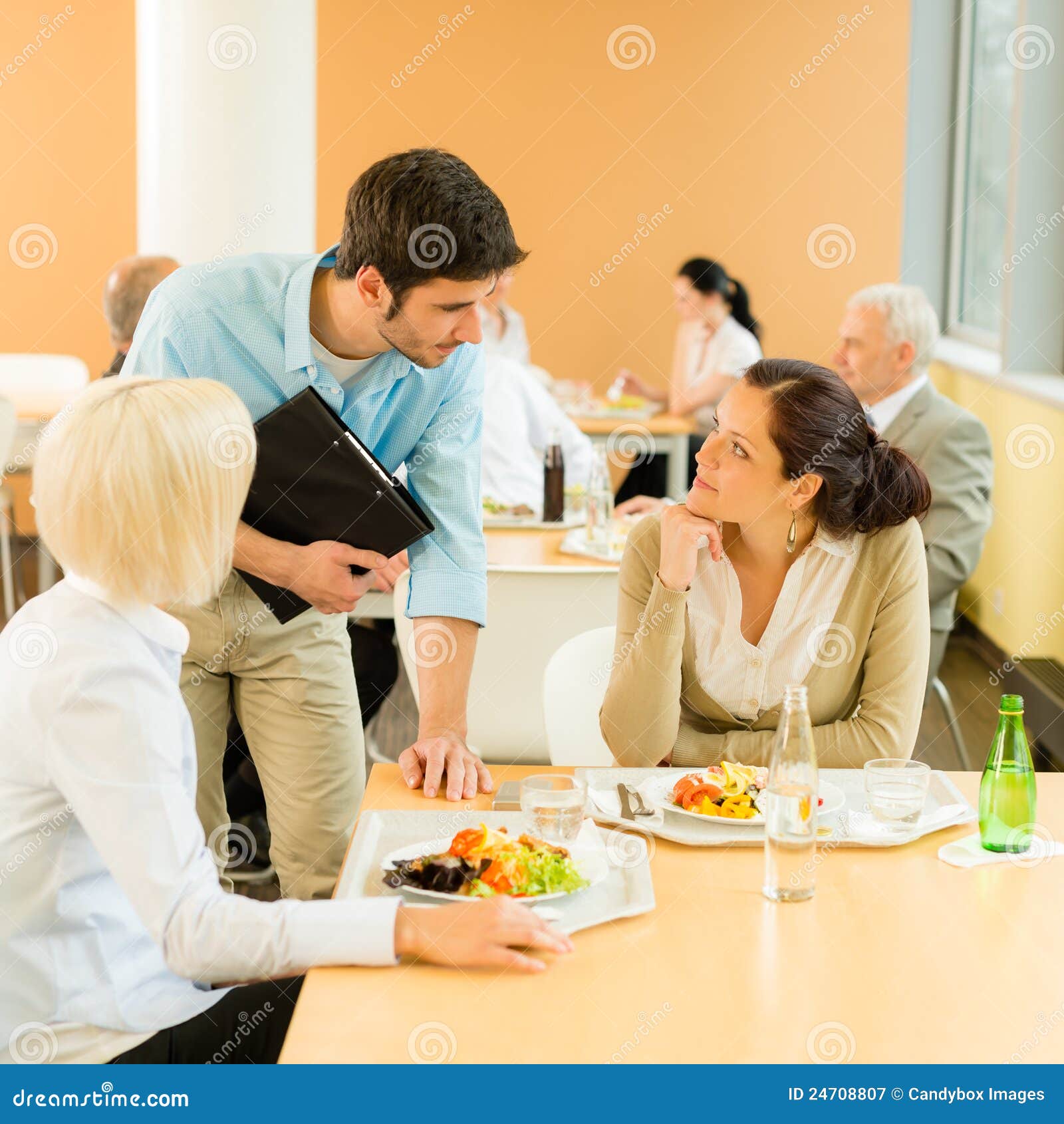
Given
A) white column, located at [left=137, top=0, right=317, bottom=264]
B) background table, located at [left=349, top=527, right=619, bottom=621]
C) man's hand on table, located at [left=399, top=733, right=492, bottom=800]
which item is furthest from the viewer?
white column, located at [left=137, top=0, right=317, bottom=264]

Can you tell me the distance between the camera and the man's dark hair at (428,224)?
1722 millimetres

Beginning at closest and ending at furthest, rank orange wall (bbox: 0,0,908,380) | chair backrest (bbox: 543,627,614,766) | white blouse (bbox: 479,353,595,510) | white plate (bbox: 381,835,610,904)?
1. white plate (bbox: 381,835,610,904)
2. chair backrest (bbox: 543,627,614,766)
3. white blouse (bbox: 479,353,595,510)
4. orange wall (bbox: 0,0,908,380)

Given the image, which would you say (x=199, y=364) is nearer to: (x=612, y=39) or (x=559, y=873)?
(x=559, y=873)

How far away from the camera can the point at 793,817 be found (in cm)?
134

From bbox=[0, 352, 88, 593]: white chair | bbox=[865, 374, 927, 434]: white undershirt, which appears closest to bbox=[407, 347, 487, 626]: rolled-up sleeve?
bbox=[865, 374, 927, 434]: white undershirt

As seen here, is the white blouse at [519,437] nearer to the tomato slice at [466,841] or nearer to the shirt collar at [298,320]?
the shirt collar at [298,320]

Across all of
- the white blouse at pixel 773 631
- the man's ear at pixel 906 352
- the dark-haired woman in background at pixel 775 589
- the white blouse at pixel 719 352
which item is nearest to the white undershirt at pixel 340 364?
the dark-haired woman in background at pixel 775 589

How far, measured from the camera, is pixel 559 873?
133 cm

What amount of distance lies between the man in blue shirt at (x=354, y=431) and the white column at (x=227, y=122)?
177 centimetres

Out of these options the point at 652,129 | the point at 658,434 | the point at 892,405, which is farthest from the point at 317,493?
the point at 652,129

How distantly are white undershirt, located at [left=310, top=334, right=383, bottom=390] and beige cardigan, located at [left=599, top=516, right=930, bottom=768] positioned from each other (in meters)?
0.52

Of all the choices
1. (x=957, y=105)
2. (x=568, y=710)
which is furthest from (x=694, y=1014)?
(x=957, y=105)

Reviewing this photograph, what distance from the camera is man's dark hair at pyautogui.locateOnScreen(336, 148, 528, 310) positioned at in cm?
172

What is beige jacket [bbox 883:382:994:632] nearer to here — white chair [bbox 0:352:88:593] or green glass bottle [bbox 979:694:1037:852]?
green glass bottle [bbox 979:694:1037:852]
